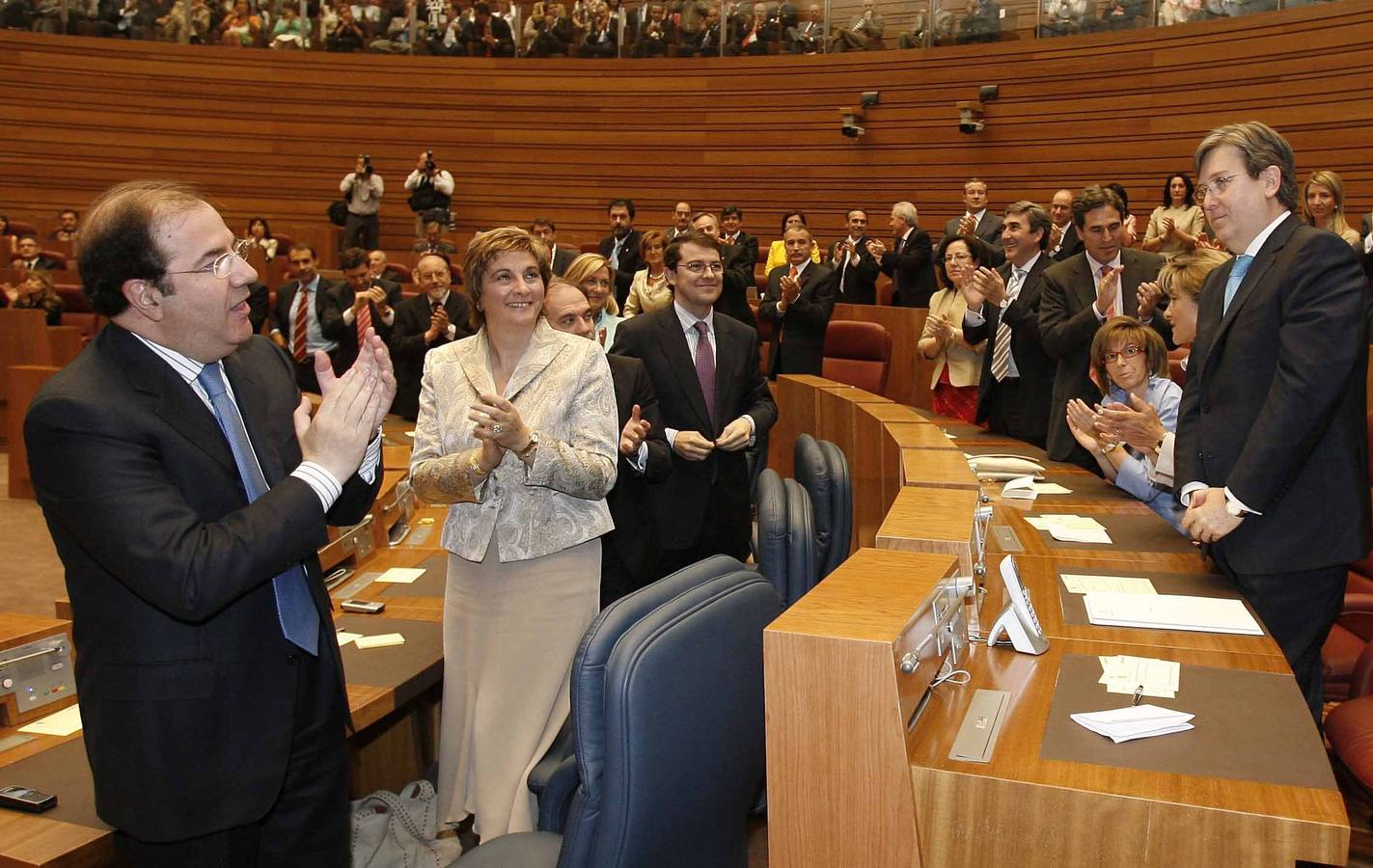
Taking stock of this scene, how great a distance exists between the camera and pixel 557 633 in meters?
2.44

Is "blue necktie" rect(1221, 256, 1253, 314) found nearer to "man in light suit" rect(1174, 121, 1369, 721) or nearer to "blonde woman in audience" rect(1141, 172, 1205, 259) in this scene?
"man in light suit" rect(1174, 121, 1369, 721)

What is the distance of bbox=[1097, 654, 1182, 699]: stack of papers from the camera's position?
192 centimetres

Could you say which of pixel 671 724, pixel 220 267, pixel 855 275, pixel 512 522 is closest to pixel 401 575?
pixel 512 522

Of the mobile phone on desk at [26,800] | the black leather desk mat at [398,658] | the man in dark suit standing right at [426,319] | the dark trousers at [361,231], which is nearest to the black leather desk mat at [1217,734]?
the black leather desk mat at [398,658]

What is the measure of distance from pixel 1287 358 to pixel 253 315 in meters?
7.67

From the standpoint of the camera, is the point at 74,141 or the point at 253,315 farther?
the point at 74,141

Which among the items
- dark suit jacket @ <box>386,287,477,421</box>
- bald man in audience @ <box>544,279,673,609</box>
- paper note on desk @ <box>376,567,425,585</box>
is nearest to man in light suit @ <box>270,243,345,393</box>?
dark suit jacket @ <box>386,287,477,421</box>

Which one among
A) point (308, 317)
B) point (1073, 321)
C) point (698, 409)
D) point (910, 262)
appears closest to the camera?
point (698, 409)

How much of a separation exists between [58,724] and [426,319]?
5237 millimetres

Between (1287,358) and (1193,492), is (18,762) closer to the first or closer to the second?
(1193,492)

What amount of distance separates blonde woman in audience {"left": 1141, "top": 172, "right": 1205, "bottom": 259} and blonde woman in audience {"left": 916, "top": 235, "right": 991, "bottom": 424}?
2.18 metres

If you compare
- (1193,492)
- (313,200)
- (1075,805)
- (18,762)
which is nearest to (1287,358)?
(1193,492)

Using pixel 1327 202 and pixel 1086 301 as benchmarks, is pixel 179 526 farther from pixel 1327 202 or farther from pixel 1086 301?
pixel 1327 202

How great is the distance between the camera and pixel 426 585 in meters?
3.03
